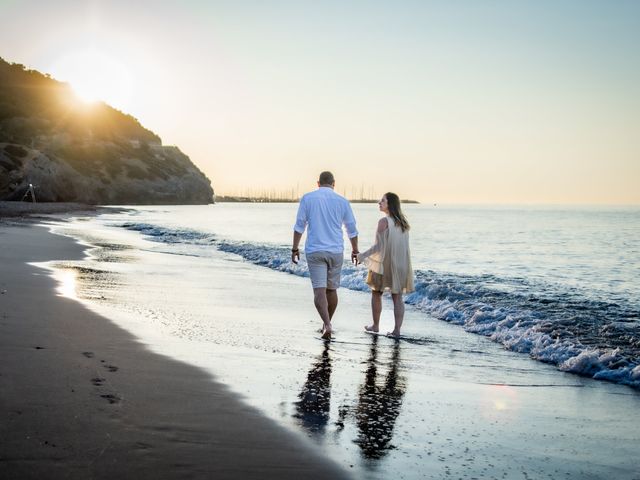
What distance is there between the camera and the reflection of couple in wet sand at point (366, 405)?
14.3 feet

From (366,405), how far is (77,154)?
127m

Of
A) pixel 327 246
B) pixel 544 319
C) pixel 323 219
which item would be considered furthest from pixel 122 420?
pixel 544 319

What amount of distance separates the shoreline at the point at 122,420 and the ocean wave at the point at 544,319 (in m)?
4.73

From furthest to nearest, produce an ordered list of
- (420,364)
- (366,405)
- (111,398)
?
(420,364) → (366,405) → (111,398)

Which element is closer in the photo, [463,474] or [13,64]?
[463,474]

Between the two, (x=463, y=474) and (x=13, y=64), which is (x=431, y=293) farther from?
(x=13, y=64)

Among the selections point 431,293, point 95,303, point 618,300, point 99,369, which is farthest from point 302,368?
point 618,300

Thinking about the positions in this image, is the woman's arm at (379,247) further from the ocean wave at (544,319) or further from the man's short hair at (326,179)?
the ocean wave at (544,319)

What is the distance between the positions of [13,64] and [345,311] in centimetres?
16109

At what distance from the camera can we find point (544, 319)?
10.7 metres

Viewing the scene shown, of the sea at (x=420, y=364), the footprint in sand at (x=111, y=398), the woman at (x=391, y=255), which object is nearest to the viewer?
the sea at (x=420, y=364)

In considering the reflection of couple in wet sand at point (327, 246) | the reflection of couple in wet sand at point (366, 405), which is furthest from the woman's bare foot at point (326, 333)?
the reflection of couple in wet sand at point (366, 405)

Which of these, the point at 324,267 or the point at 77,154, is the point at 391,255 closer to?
the point at 324,267

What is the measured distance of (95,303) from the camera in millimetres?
9438
